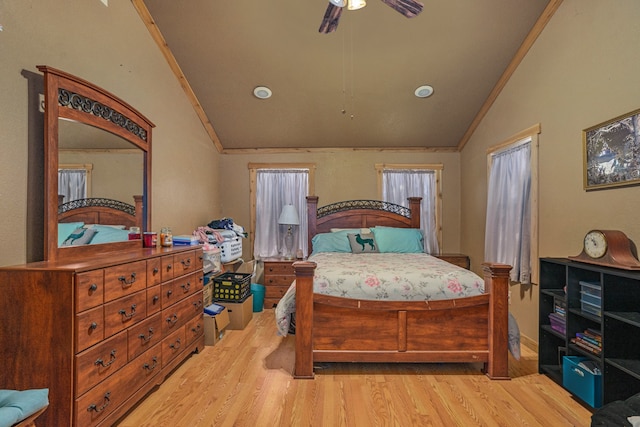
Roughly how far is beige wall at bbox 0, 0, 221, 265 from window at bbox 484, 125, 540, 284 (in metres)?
3.51

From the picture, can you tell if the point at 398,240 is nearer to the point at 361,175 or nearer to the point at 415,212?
the point at 415,212

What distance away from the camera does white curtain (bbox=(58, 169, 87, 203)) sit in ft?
6.57

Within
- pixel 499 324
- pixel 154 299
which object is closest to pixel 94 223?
pixel 154 299

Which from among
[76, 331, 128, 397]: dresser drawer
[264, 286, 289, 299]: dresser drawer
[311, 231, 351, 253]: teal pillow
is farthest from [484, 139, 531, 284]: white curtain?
[76, 331, 128, 397]: dresser drawer

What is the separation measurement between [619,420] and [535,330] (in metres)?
2.07

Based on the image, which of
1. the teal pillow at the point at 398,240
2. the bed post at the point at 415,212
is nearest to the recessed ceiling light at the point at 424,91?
the bed post at the point at 415,212

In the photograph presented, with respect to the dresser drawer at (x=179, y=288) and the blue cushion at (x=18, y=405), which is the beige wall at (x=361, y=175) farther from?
the blue cushion at (x=18, y=405)

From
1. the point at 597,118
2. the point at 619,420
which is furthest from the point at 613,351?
the point at 597,118

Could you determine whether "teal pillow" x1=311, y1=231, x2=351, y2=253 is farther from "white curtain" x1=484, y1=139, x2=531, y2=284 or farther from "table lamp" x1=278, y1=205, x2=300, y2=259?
"white curtain" x1=484, y1=139, x2=531, y2=284

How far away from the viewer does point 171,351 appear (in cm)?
250

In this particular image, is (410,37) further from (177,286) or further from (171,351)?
(171,351)

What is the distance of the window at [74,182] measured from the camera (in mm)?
2002

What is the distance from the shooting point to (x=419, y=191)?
16.3ft

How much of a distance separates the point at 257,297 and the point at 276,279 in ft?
1.10
